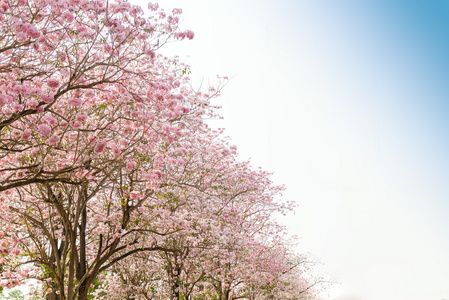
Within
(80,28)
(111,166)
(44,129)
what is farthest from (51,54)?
(111,166)

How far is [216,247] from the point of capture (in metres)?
11.1

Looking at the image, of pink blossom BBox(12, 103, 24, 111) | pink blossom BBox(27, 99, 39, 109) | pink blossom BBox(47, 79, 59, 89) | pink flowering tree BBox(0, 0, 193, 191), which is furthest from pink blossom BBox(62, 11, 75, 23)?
pink blossom BBox(12, 103, 24, 111)

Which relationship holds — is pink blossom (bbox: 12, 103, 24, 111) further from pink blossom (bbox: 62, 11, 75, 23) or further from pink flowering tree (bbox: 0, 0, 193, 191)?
pink blossom (bbox: 62, 11, 75, 23)

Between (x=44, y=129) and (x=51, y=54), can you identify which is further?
(x=51, y=54)

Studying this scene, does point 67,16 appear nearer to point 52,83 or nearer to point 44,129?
point 52,83

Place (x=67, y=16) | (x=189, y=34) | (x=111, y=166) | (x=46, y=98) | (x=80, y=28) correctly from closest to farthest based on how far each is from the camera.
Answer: (x=46, y=98) → (x=67, y=16) → (x=80, y=28) → (x=189, y=34) → (x=111, y=166)

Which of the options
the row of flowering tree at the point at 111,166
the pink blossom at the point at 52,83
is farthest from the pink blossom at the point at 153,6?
the pink blossom at the point at 52,83

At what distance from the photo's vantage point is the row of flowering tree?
573cm

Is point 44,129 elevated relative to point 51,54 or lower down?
lower down

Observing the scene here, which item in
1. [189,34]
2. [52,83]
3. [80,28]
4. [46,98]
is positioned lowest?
[46,98]

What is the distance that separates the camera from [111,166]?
793 centimetres

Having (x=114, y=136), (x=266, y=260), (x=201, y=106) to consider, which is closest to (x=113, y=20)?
(x=114, y=136)

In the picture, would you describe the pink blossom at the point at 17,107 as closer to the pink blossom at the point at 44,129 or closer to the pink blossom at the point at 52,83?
the pink blossom at the point at 44,129

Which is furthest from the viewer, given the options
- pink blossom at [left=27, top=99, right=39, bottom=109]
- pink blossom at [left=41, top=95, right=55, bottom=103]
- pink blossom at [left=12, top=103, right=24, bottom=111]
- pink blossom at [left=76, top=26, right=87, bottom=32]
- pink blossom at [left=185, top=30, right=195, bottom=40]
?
pink blossom at [left=185, top=30, right=195, bottom=40]
